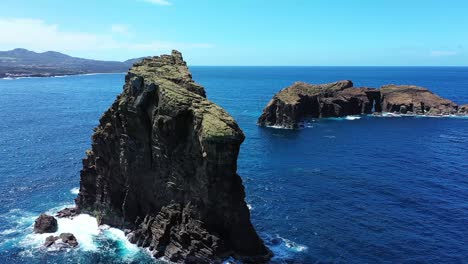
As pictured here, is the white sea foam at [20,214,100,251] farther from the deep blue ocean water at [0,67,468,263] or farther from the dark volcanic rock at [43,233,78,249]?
the dark volcanic rock at [43,233,78,249]

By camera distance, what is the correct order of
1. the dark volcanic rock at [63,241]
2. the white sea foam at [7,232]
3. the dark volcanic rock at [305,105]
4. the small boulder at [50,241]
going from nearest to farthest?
the small boulder at [50,241], the dark volcanic rock at [63,241], the white sea foam at [7,232], the dark volcanic rock at [305,105]

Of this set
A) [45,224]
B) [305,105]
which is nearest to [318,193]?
[45,224]

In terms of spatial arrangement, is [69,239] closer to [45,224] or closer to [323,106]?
[45,224]

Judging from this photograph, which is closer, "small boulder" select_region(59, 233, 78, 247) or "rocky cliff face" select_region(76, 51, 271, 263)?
"rocky cliff face" select_region(76, 51, 271, 263)

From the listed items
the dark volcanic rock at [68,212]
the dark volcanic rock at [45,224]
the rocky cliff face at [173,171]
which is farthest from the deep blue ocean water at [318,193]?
the rocky cliff face at [173,171]

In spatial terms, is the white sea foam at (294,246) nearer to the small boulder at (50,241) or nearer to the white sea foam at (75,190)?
the small boulder at (50,241)

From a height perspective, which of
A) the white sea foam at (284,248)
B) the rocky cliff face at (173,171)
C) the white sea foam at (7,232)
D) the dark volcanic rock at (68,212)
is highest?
the rocky cliff face at (173,171)

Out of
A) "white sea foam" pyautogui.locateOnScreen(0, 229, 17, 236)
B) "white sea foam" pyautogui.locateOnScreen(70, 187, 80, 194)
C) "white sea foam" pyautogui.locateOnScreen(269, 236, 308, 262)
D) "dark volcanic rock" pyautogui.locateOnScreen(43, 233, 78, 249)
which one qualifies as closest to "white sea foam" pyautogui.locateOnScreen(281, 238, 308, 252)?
"white sea foam" pyautogui.locateOnScreen(269, 236, 308, 262)
